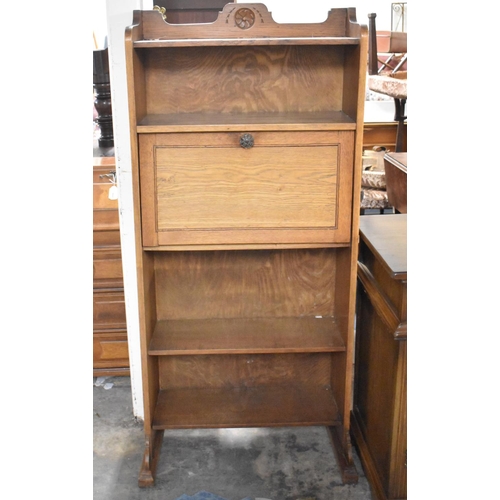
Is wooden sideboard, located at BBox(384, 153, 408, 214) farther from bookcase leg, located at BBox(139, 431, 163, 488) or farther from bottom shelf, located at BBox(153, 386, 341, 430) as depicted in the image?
bookcase leg, located at BBox(139, 431, 163, 488)

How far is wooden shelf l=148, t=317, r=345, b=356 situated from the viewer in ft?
7.41

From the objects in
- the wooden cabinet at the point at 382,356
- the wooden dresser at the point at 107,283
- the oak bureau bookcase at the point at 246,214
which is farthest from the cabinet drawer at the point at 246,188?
the wooden dresser at the point at 107,283

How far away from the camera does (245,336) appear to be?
7.75 ft

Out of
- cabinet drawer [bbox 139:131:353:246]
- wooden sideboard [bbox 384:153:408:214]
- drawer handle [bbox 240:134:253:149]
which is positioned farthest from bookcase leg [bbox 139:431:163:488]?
wooden sideboard [bbox 384:153:408:214]

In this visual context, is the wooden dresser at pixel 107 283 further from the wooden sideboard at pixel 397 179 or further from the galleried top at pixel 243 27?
the wooden sideboard at pixel 397 179

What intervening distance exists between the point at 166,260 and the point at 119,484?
0.87 meters

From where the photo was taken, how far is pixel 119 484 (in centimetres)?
228

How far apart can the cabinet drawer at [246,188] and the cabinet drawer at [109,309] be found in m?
0.87

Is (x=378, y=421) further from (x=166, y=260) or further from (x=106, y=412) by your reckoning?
(x=106, y=412)

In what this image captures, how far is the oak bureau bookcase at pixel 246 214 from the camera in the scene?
1995 mm

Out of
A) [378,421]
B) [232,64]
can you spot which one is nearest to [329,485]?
[378,421]

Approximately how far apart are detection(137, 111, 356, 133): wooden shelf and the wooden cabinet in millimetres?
415

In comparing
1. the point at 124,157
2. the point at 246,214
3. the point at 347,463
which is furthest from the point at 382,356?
the point at 124,157

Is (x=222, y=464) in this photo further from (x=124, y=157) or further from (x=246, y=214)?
(x=124, y=157)
